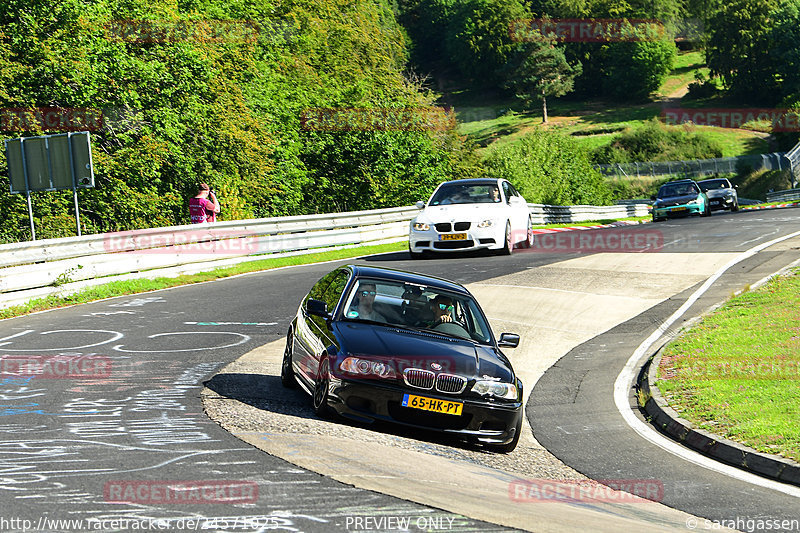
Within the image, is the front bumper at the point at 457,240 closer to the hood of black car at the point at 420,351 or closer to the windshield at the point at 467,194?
the windshield at the point at 467,194

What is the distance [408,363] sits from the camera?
792cm

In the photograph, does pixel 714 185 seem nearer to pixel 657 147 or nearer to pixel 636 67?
pixel 657 147

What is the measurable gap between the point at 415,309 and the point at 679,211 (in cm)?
2895

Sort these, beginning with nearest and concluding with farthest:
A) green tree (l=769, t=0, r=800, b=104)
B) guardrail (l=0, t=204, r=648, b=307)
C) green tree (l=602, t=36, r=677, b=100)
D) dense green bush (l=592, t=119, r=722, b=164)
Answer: guardrail (l=0, t=204, r=648, b=307)
dense green bush (l=592, t=119, r=722, b=164)
green tree (l=769, t=0, r=800, b=104)
green tree (l=602, t=36, r=677, b=100)

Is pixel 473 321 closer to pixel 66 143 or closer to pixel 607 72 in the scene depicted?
pixel 66 143

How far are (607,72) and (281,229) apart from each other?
120m

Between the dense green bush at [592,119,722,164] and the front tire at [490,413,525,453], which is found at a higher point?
the dense green bush at [592,119,722,164]

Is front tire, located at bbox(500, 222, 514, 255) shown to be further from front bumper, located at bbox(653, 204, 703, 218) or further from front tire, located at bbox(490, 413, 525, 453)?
front bumper, located at bbox(653, 204, 703, 218)

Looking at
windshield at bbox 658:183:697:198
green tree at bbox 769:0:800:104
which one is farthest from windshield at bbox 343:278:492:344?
green tree at bbox 769:0:800:104

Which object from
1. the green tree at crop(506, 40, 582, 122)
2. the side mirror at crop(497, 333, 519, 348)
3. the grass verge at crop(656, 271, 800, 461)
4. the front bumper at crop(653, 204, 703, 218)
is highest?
the green tree at crop(506, 40, 582, 122)

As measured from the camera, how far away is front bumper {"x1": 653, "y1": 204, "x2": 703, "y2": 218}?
35.7m

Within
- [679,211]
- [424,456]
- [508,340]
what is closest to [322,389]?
[424,456]

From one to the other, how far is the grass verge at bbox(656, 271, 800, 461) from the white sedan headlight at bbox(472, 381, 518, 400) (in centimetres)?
202

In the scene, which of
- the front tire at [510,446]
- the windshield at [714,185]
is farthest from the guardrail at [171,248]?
the windshield at [714,185]
